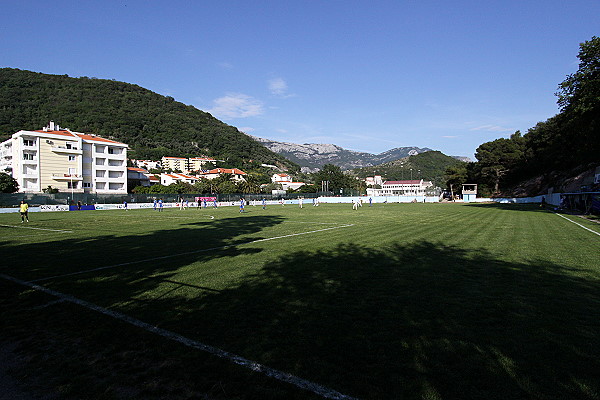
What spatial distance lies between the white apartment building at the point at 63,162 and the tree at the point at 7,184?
1536 millimetres

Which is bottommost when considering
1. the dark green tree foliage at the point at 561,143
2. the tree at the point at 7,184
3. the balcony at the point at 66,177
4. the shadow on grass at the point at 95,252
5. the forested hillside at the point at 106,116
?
the shadow on grass at the point at 95,252

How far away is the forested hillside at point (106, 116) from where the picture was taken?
5182 inches

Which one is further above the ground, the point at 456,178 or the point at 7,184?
the point at 456,178

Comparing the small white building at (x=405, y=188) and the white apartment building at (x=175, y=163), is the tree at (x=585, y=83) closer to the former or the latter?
the small white building at (x=405, y=188)

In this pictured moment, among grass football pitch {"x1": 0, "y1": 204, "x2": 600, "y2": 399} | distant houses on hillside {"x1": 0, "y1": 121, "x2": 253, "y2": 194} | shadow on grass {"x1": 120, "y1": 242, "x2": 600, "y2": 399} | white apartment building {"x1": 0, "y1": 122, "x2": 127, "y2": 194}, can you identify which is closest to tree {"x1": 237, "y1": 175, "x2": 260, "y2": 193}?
distant houses on hillside {"x1": 0, "y1": 121, "x2": 253, "y2": 194}

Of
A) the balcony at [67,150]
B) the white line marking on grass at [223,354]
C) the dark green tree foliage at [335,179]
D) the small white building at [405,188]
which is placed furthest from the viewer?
the small white building at [405,188]

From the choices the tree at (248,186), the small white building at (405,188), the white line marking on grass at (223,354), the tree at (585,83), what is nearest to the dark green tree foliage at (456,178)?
the small white building at (405,188)

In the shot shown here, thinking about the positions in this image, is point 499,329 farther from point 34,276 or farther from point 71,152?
point 71,152

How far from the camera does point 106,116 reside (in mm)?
153500

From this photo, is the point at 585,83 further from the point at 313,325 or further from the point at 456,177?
the point at 456,177

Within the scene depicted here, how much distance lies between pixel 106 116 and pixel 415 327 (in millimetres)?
179289

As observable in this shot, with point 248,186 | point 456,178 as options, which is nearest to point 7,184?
point 248,186

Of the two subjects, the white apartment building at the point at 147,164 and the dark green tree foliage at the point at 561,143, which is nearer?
the dark green tree foliage at the point at 561,143

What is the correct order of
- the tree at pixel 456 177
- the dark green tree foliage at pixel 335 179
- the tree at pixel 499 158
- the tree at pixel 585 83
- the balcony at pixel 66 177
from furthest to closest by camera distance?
1. the dark green tree foliage at pixel 335 179
2. the tree at pixel 456 177
3. the tree at pixel 499 158
4. the balcony at pixel 66 177
5. the tree at pixel 585 83
